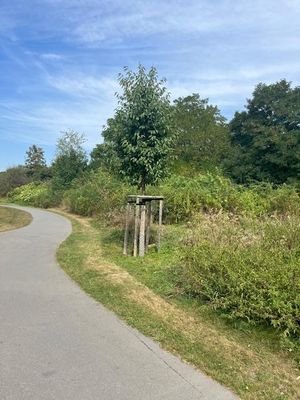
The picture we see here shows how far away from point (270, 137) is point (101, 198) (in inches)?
828

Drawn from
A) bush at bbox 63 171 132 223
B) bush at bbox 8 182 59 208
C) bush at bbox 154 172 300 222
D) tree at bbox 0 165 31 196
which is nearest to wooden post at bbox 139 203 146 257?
bush at bbox 154 172 300 222

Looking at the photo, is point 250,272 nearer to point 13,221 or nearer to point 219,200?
point 219,200

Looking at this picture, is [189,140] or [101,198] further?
[189,140]

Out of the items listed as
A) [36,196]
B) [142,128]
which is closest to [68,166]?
[36,196]

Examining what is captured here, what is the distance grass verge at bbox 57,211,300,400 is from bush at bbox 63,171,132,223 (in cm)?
920

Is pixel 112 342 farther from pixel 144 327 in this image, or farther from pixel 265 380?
pixel 265 380

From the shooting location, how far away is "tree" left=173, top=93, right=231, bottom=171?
47.7 metres

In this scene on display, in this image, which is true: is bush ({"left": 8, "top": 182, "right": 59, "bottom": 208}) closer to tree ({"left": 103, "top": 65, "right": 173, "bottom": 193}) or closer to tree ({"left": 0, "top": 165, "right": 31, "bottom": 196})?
tree ({"left": 0, "top": 165, "right": 31, "bottom": 196})

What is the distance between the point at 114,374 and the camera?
3.97 m

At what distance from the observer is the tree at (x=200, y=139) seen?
47.7 meters

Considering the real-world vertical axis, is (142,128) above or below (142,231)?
above

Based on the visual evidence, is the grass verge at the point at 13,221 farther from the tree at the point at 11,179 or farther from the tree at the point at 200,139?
the tree at the point at 11,179

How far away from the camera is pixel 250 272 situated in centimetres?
544

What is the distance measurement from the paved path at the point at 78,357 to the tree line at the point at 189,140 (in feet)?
15.2
